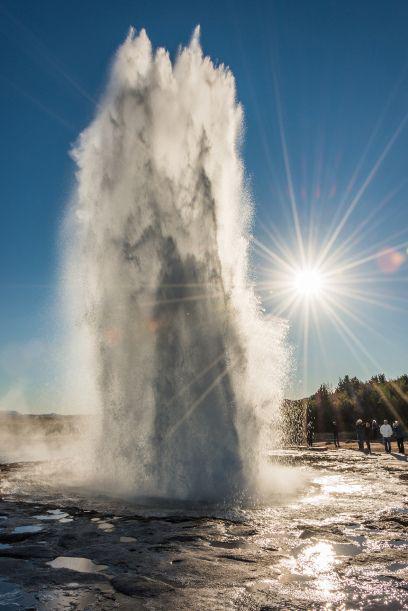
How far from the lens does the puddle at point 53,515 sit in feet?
25.0

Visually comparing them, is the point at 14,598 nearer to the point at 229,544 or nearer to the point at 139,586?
the point at 139,586

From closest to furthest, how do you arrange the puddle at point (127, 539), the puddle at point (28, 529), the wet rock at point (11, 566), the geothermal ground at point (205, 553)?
the geothermal ground at point (205, 553)
the wet rock at point (11, 566)
the puddle at point (127, 539)
the puddle at point (28, 529)

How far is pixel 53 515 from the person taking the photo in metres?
7.84

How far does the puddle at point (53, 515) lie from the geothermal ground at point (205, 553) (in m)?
0.04

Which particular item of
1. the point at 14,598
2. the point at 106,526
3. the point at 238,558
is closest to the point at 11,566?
the point at 14,598

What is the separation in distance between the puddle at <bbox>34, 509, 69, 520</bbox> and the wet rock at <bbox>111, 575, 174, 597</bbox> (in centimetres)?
357

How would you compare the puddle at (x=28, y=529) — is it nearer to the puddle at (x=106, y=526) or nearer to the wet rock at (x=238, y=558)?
the puddle at (x=106, y=526)

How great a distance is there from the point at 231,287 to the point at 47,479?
842cm

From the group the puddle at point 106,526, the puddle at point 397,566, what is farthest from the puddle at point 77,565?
the puddle at point 397,566

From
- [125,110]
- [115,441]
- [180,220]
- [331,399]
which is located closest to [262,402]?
[115,441]

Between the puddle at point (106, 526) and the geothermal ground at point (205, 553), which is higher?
the puddle at point (106, 526)

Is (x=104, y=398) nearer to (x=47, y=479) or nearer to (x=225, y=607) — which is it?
(x=47, y=479)

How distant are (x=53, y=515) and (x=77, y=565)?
315 cm

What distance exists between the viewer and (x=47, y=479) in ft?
41.9
